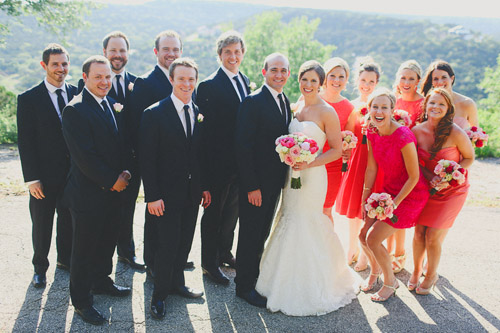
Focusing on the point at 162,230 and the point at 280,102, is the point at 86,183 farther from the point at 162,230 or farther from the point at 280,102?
the point at 280,102

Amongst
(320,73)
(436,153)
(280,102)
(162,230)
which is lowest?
(162,230)

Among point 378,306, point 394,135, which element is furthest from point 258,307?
point 394,135

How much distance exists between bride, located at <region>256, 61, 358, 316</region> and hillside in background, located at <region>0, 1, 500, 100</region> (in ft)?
137

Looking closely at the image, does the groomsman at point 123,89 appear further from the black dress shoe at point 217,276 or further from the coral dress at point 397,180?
the coral dress at point 397,180

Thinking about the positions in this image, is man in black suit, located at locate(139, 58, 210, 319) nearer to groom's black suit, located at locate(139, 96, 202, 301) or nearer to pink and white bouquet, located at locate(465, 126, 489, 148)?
groom's black suit, located at locate(139, 96, 202, 301)

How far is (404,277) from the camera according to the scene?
530cm

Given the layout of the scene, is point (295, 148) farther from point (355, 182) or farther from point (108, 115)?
point (108, 115)

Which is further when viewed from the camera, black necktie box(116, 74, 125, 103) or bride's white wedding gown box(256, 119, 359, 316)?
black necktie box(116, 74, 125, 103)

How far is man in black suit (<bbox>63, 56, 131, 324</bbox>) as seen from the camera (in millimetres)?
3766

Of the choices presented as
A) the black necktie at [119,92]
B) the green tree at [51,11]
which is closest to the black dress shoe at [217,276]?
the black necktie at [119,92]

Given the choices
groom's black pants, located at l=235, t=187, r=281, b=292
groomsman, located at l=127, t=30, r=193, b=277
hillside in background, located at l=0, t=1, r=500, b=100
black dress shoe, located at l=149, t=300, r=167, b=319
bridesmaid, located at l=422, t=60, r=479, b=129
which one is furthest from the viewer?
hillside in background, located at l=0, t=1, r=500, b=100

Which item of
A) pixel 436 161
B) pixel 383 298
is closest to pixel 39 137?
pixel 383 298

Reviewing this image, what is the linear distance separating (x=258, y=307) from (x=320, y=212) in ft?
4.25

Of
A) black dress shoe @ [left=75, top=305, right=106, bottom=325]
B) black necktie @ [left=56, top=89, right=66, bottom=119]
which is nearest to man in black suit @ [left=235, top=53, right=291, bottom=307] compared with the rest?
black dress shoe @ [left=75, top=305, right=106, bottom=325]
